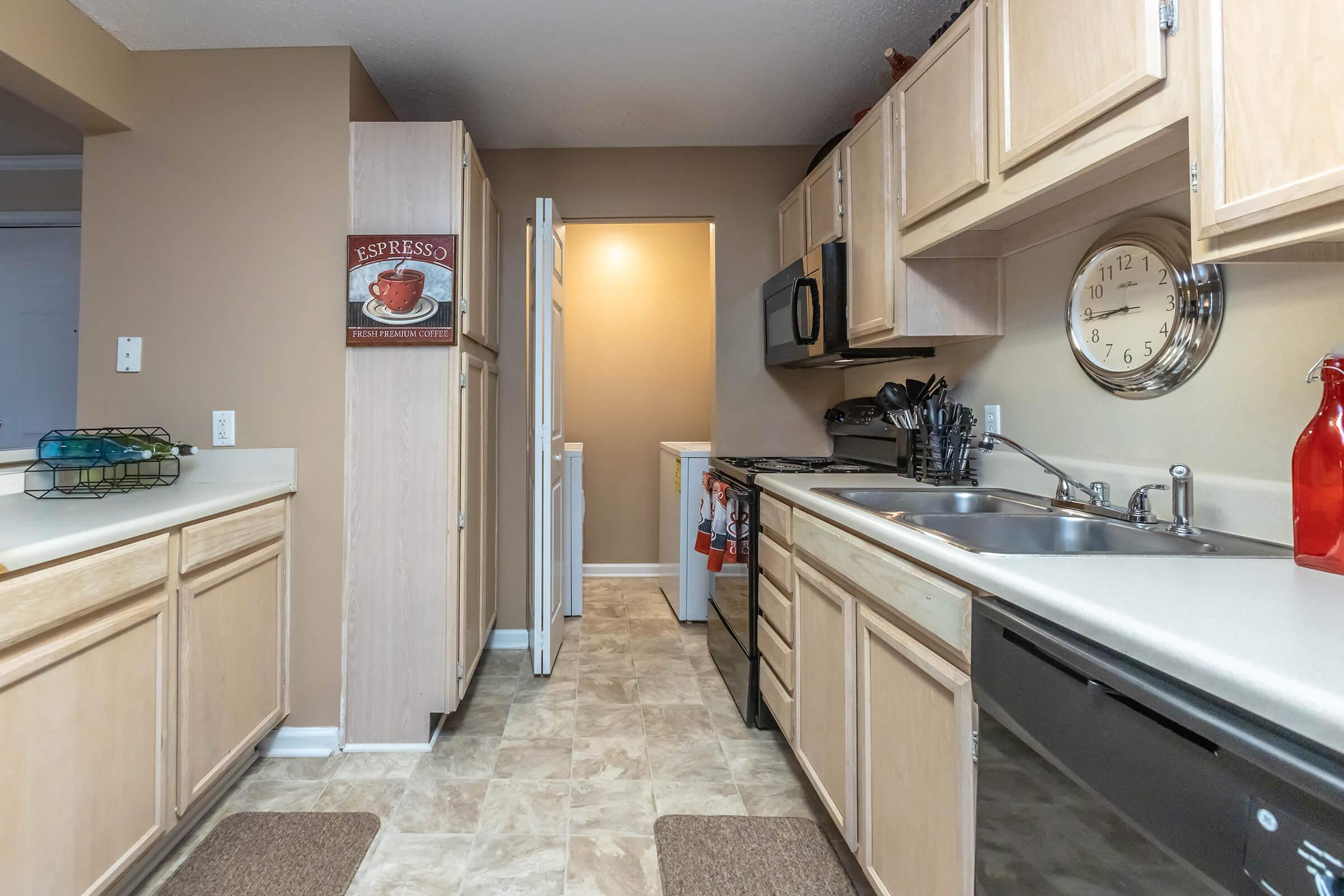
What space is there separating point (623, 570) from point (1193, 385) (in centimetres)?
363

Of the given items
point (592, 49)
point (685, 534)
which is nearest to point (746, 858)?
point (685, 534)

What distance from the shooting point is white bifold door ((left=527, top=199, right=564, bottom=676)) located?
100 inches

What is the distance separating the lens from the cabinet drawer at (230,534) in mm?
1567

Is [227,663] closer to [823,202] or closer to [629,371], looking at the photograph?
[823,202]

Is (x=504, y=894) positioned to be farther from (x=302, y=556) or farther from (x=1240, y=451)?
(x=1240, y=451)

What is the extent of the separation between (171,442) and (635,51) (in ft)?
6.83

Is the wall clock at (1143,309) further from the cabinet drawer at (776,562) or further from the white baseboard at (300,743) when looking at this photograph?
the white baseboard at (300,743)

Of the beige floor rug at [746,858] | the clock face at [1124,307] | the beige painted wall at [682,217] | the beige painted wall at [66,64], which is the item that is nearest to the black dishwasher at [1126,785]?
the beige floor rug at [746,858]

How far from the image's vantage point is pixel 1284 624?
68 centimetres

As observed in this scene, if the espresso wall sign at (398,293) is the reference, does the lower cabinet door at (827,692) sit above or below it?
below

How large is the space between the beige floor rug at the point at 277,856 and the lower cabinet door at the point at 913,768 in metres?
1.26

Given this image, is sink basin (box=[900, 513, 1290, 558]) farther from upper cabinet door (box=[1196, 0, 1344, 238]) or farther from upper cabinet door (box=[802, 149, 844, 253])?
upper cabinet door (box=[802, 149, 844, 253])

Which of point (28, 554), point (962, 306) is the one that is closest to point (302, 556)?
point (28, 554)

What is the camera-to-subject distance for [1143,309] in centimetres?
137
